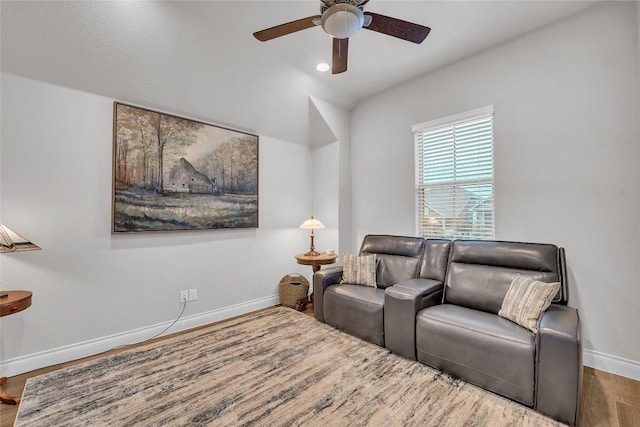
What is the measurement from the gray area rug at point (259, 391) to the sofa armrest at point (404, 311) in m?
0.12

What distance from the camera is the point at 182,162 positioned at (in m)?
3.07

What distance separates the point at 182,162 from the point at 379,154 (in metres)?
2.51

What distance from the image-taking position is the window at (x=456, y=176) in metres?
3.00

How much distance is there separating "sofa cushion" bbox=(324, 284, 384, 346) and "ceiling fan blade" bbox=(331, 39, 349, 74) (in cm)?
208

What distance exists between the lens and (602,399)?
1922 millimetres

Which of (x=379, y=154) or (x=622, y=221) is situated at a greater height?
(x=379, y=154)

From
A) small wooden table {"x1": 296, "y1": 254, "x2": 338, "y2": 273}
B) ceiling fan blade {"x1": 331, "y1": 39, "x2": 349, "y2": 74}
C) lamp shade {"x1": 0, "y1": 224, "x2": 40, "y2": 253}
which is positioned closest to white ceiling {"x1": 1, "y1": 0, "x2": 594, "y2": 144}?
ceiling fan blade {"x1": 331, "y1": 39, "x2": 349, "y2": 74}

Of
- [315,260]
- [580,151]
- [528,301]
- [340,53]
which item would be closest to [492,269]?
[528,301]

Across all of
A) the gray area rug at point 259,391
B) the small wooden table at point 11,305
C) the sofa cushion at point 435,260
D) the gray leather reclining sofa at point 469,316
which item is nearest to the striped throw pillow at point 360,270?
the gray leather reclining sofa at point 469,316

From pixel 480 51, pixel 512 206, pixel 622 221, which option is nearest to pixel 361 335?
pixel 512 206

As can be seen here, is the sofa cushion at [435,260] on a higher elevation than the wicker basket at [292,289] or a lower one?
higher

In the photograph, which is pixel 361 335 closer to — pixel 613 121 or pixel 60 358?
pixel 60 358

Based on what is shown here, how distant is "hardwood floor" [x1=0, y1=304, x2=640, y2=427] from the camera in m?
1.72

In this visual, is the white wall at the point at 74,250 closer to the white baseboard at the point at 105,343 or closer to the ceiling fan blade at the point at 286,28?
the white baseboard at the point at 105,343
